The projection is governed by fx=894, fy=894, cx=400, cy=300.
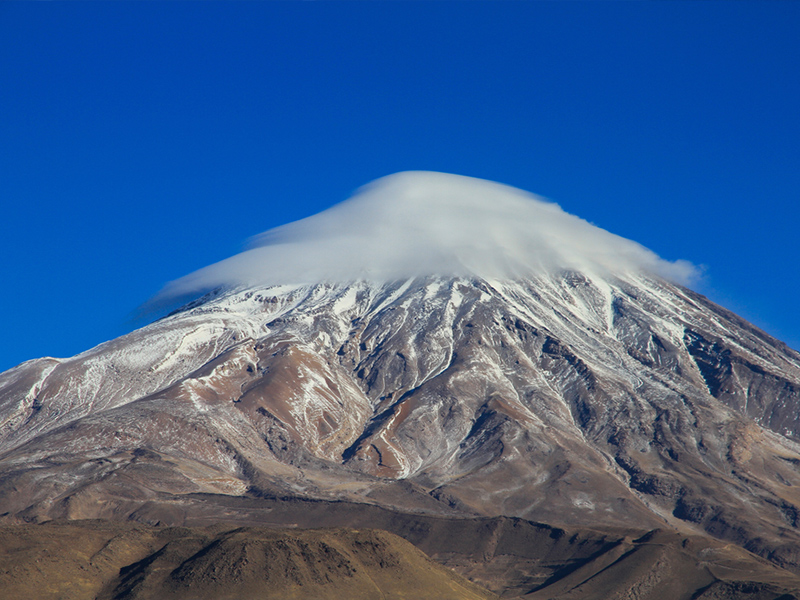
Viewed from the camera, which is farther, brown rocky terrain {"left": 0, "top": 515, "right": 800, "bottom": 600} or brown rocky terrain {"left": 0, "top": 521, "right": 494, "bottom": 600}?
brown rocky terrain {"left": 0, "top": 515, "right": 800, "bottom": 600}

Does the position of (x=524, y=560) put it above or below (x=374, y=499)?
below

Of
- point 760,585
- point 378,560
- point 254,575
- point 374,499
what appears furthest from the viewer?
point 374,499

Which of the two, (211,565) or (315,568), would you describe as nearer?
(211,565)

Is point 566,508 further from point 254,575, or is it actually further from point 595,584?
point 254,575

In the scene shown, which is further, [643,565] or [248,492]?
[248,492]

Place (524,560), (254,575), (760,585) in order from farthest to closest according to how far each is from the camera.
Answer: (524,560) → (760,585) → (254,575)

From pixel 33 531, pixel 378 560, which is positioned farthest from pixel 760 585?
pixel 33 531

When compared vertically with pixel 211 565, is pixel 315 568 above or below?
below

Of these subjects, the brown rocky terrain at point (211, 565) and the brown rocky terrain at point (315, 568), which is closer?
the brown rocky terrain at point (211, 565)

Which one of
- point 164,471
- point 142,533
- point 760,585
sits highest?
point 164,471
